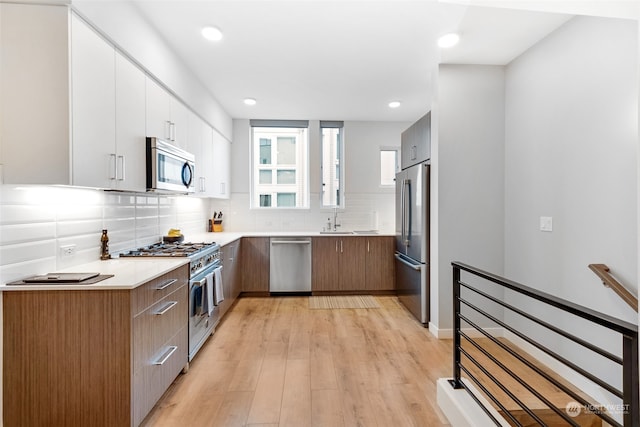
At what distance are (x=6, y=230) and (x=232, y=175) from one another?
368cm

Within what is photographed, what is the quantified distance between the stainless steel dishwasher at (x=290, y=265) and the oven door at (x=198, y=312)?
1666 millimetres

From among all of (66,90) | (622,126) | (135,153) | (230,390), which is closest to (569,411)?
(622,126)

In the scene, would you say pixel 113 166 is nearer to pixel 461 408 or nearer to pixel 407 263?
pixel 461 408

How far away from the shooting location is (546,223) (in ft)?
8.99

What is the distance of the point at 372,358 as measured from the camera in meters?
2.86

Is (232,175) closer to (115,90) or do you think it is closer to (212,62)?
(212,62)

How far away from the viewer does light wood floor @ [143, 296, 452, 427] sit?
207cm

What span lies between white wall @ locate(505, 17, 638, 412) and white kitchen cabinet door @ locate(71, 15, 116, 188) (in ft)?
10.1

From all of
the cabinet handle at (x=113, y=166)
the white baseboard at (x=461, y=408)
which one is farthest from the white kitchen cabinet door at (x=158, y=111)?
the white baseboard at (x=461, y=408)

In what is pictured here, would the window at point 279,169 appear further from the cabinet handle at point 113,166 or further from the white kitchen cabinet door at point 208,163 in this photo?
the cabinet handle at point 113,166

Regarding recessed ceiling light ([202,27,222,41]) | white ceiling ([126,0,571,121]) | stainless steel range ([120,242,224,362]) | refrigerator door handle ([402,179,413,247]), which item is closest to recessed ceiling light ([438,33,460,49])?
white ceiling ([126,0,571,121])

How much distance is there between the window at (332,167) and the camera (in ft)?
18.0

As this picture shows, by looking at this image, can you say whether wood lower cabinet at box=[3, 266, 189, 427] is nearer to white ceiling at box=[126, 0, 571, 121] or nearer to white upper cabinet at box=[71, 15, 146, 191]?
white upper cabinet at box=[71, 15, 146, 191]

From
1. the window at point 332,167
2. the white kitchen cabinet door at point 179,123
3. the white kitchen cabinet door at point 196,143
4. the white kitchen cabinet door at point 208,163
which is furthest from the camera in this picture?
the window at point 332,167
